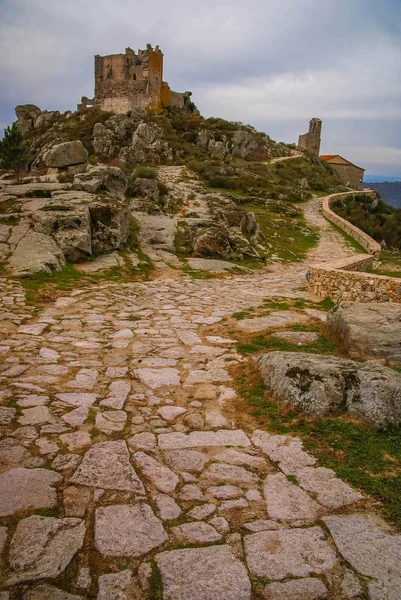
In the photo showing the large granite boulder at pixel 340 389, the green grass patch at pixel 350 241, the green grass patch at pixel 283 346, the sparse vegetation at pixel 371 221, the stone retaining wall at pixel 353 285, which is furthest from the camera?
the sparse vegetation at pixel 371 221

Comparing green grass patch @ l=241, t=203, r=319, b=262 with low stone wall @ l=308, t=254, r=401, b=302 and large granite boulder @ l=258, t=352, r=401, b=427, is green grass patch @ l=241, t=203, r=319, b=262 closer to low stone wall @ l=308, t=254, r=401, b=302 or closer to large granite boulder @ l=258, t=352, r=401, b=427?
low stone wall @ l=308, t=254, r=401, b=302

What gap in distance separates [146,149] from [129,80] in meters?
16.9

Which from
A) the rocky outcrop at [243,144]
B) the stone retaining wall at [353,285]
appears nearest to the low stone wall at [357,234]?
the stone retaining wall at [353,285]

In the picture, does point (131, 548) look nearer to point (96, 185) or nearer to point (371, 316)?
point (371, 316)

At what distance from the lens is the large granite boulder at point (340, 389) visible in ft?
11.7

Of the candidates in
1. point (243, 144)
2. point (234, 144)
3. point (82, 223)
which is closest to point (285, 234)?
point (82, 223)

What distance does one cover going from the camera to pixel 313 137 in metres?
69.4

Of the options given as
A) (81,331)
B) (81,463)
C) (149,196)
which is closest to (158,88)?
(149,196)

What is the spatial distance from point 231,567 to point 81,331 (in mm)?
4267

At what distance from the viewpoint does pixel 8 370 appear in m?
4.39

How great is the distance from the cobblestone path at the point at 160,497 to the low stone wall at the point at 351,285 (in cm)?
442

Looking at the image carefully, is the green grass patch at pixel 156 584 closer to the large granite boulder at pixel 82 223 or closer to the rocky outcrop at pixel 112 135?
the large granite boulder at pixel 82 223

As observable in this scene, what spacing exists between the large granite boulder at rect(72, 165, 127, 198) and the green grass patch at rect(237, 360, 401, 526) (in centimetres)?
1092

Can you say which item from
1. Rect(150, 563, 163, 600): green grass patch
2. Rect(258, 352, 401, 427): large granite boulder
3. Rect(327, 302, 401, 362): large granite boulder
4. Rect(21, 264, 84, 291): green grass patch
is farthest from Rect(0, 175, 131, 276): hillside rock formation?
Rect(150, 563, 163, 600): green grass patch
